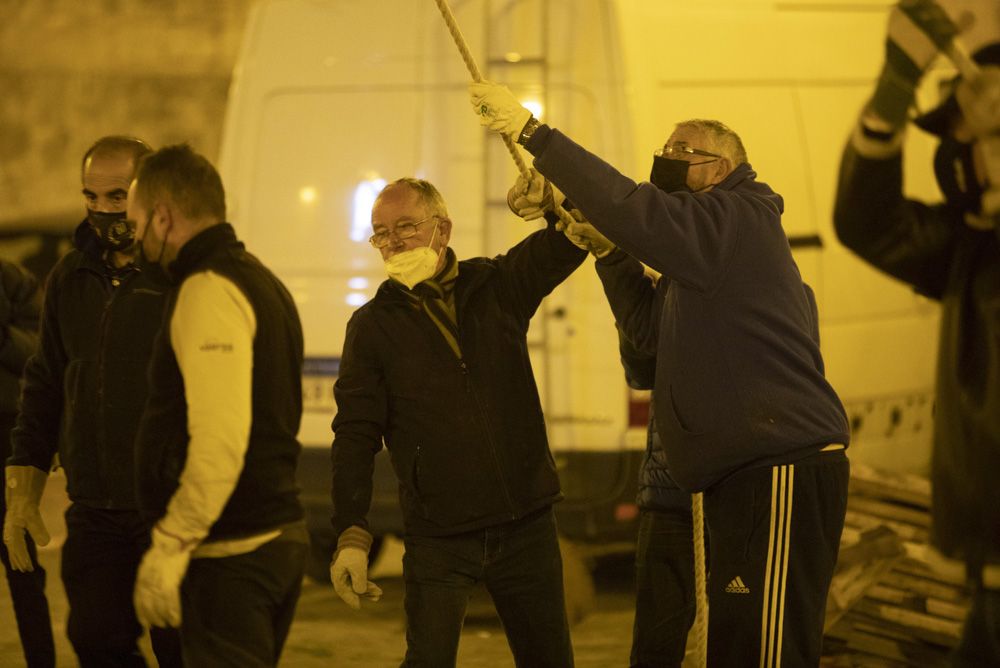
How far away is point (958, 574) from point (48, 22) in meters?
12.9

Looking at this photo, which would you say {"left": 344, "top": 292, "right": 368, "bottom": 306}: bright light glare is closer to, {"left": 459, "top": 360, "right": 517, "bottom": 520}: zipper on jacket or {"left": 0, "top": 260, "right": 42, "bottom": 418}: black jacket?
{"left": 0, "top": 260, "right": 42, "bottom": 418}: black jacket

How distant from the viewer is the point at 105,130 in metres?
14.3

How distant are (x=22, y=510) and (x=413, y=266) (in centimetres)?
137

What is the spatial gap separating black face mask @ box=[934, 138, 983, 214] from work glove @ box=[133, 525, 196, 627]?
5.81 feet

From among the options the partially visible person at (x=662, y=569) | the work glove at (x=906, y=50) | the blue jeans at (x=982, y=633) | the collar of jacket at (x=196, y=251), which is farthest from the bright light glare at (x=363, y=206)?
the blue jeans at (x=982, y=633)

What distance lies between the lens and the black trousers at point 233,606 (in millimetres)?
3432

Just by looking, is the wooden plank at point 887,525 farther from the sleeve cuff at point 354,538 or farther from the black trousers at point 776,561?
the sleeve cuff at point 354,538

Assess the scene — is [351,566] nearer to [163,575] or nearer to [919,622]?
[163,575]

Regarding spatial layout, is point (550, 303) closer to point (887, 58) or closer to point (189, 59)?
point (887, 58)

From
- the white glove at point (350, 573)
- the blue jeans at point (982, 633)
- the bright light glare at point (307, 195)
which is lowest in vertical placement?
the white glove at point (350, 573)

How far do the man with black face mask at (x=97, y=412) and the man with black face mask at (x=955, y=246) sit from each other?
170 cm

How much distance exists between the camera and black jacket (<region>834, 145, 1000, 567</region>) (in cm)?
288

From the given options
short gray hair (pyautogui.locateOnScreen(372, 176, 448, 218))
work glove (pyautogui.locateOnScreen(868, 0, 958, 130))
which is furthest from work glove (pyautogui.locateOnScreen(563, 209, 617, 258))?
work glove (pyautogui.locateOnScreen(868, 0, 958, 130))

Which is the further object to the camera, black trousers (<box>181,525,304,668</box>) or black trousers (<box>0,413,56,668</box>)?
black trousers (<box>0,413,56,668</box>)
